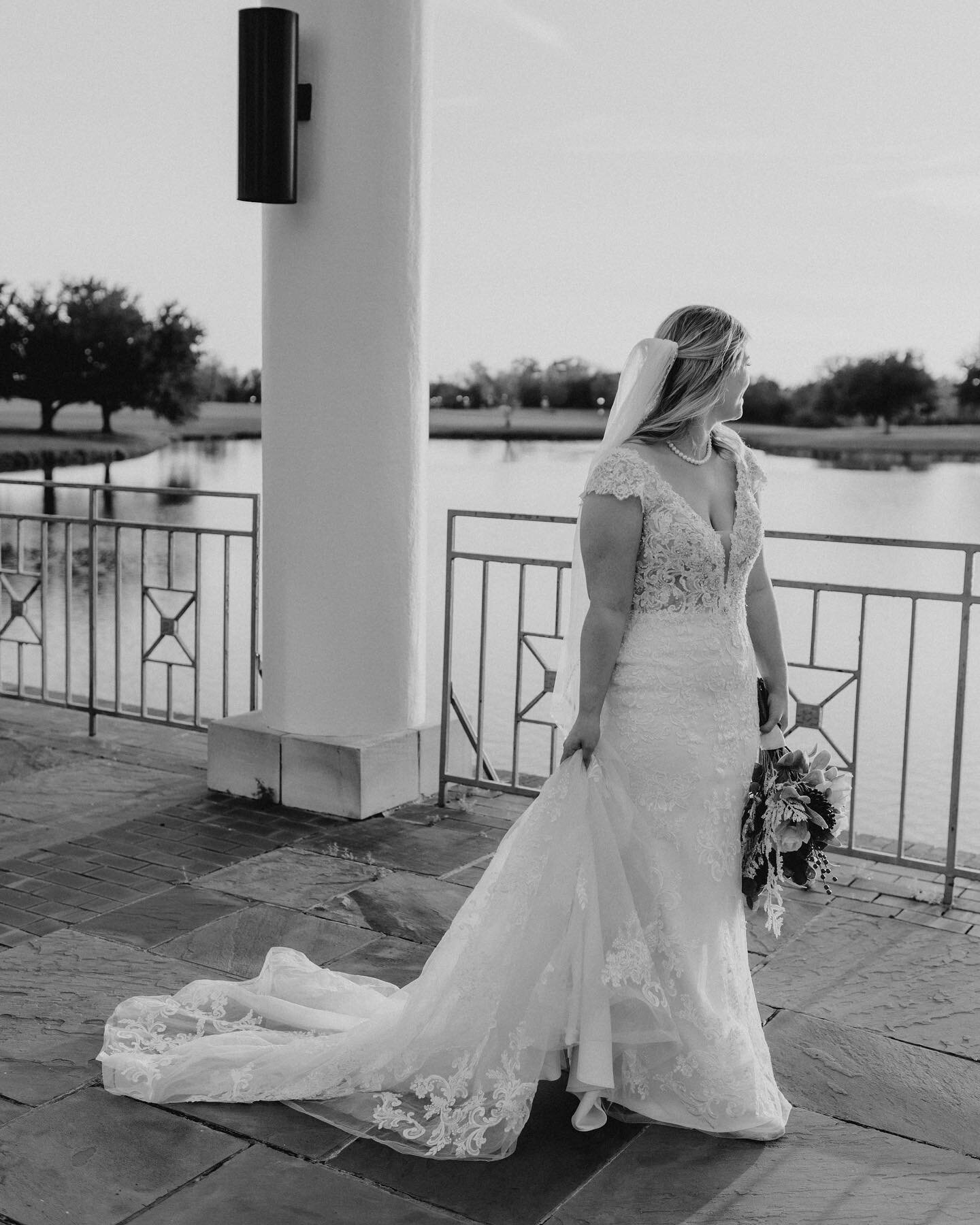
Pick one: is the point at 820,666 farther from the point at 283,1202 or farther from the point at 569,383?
the point at 569,383

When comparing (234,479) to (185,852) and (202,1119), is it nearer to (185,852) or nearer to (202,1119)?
(185,852)

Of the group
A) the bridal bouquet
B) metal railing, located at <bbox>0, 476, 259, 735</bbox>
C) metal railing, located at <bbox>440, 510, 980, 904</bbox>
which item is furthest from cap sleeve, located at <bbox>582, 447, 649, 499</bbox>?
metal railing, located at <bbox>0, 476, 259, 735</bbox>

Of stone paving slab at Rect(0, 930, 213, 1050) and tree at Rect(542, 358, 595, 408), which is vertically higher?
tree at Rect(542, 358, 595, 408)

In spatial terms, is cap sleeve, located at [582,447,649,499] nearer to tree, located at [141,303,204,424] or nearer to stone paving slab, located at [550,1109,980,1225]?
stone paving slab, located at [550,1109,980,1225]

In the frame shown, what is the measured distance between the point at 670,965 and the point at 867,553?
79.8 inches

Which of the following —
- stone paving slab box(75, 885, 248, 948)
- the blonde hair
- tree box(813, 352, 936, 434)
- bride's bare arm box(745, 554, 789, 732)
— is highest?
tree box(813, 352, 936, 434)

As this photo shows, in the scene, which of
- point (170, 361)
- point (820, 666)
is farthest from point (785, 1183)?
point (170, 361)

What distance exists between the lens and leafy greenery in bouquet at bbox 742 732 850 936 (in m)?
2.89

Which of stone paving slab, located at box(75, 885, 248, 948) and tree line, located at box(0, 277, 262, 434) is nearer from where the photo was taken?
stone paving slab, located at box(75, 885, 248, 948)

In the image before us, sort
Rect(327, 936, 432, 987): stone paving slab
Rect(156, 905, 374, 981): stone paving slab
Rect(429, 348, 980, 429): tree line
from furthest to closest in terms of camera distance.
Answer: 1. Rect(429, 348, 980, 429): tree line
2. Rect(156, 905, 374, 981): stone paving slab
3. Rect(327, 936, 432, 987): stone paving slab

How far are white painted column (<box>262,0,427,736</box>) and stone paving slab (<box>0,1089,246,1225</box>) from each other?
2.46 metres

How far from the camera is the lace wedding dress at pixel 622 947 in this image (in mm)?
2797

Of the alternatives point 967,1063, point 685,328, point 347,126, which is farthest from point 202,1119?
point 347,126

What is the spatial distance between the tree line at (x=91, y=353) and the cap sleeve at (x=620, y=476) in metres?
12.2
